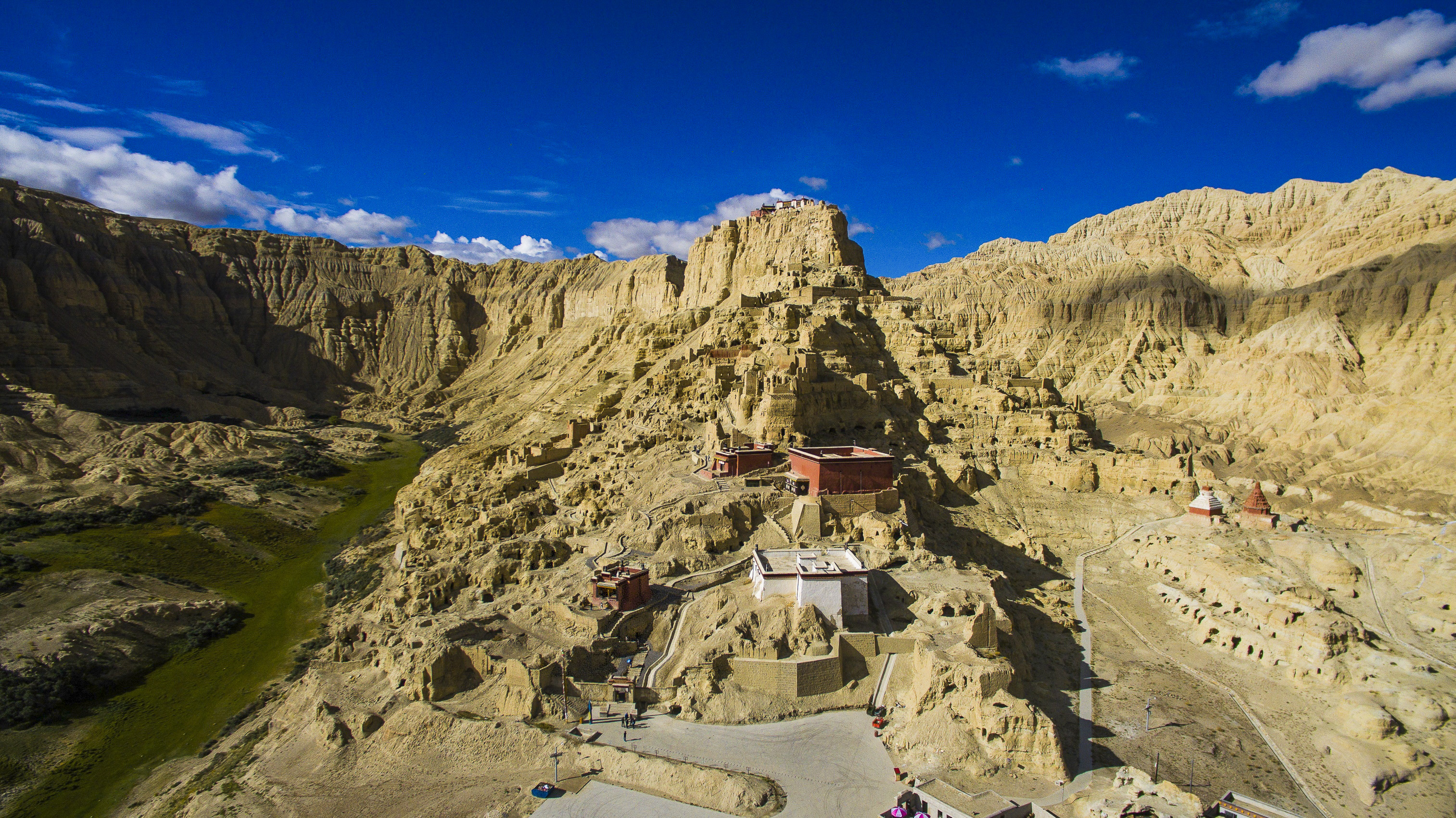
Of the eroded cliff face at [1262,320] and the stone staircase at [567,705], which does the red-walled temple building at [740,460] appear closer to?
the stone staircase at [567,705]

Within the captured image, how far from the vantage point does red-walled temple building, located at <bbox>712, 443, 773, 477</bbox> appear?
1564 inches

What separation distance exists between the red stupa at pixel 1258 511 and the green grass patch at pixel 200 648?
50.4 m

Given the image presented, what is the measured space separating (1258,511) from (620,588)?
35293mm

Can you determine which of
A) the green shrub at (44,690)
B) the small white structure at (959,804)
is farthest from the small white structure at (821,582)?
the green shrub at (44,690)

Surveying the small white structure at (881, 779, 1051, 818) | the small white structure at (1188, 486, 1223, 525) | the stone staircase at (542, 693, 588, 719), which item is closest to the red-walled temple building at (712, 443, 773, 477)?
the stone staircase at (542, 693, 588, 719)

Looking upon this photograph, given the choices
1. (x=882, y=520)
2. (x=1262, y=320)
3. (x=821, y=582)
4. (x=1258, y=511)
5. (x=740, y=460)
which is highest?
(x=1262, y=320)

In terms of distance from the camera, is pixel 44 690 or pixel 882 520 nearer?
pixel 44 690

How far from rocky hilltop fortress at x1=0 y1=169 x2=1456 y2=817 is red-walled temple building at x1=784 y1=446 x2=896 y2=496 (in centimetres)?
20

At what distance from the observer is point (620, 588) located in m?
29.2

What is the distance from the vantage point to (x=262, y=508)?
189 feet

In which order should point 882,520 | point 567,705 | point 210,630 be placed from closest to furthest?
point 567,705, point 882,520, point 210,630

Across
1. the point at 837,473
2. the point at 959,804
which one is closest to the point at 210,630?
the point at 837,473

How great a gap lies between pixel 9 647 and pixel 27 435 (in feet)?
127

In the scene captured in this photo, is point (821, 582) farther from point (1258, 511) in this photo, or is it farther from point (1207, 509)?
point (1258, 511)
